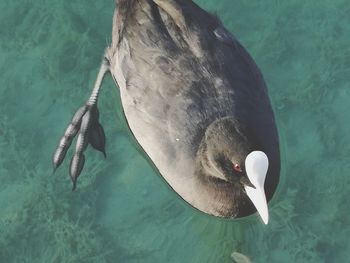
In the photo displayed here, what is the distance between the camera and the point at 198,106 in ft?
12.7

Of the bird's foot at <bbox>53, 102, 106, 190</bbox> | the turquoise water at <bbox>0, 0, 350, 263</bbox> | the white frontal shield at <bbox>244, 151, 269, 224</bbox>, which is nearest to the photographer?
the white frontal shield at <bbox>244, 151, 269, 224</bbox>

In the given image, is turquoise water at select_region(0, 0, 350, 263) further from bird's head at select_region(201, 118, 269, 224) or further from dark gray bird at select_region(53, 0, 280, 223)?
bird's head at select_region(201, 118, 269, 224)

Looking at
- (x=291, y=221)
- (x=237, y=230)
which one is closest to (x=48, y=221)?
(x=237, y=230)

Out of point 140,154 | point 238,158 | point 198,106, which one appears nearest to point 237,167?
point 238,158

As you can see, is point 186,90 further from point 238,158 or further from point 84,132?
point 84,132

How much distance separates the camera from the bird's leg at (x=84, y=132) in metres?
4.69

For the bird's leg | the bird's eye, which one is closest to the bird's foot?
the bird's leg

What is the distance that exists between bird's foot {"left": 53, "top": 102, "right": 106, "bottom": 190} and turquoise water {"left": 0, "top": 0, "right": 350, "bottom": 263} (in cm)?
5

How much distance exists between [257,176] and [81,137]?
4.85 ft

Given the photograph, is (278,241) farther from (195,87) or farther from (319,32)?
(319,32)

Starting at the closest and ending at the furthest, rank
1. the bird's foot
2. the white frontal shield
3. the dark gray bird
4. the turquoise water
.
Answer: the white frontal shield < the dark gray bird < the turquoise water < the bird's foot

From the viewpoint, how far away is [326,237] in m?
4.48

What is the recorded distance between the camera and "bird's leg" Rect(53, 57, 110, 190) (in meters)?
4.69

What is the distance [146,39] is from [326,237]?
1.67 m
